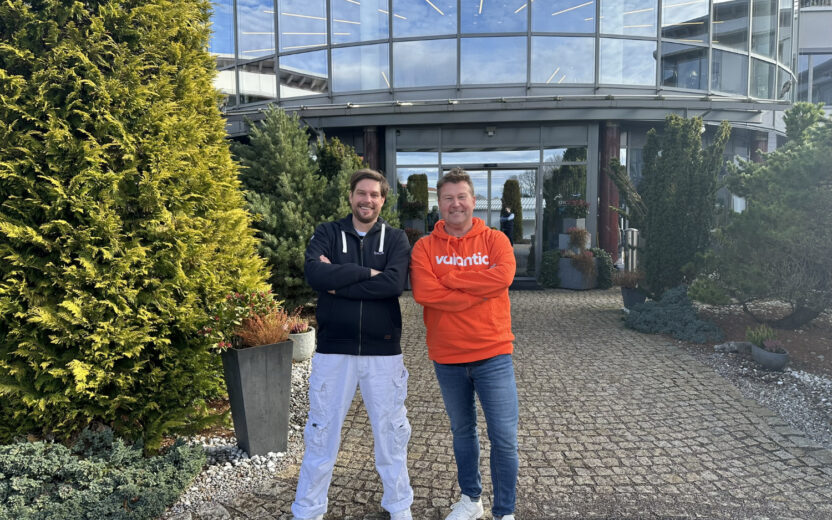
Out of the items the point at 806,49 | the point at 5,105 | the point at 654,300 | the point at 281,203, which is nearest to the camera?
the point at 5,105

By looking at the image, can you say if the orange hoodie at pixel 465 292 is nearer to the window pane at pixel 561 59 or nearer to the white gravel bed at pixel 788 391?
the white gravel bed at pixel 788 391

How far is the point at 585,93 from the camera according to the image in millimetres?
12234

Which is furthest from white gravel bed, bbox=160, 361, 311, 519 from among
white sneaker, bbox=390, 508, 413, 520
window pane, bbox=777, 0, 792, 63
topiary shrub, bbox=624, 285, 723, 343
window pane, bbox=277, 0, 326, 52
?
window pane, bbox=777, 0, 792, 63

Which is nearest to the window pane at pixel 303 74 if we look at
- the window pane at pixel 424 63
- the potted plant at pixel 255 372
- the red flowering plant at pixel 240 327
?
the window pane at pixel 424 63

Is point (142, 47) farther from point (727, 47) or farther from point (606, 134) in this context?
point (727, 47)

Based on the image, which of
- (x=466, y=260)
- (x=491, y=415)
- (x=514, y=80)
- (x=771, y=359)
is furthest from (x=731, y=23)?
(x=491, y=415)

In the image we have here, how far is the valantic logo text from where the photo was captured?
3.06m

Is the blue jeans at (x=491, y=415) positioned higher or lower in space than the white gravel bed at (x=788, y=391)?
higher

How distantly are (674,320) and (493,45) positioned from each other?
7.75m

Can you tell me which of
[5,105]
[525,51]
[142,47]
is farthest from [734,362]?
[525,51]

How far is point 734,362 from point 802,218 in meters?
1.89

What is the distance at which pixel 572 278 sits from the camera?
11.7 meters

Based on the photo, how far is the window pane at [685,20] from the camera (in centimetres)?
1262

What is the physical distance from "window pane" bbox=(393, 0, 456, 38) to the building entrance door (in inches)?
129
